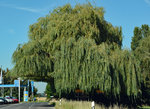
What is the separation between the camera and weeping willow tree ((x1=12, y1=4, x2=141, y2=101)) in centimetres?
2283

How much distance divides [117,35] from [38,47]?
9544mm

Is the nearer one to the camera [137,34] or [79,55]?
[79,55]

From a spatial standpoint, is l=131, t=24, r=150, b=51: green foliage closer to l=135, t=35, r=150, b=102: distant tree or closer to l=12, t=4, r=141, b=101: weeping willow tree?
l=12, t=4, r=141, b=101: weeping willow tree

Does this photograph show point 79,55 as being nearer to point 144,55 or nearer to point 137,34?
point 144,55

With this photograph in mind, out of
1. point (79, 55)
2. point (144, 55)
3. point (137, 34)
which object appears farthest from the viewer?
point (137, 34)

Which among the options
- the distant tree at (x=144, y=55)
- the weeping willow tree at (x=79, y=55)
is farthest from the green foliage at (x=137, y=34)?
the distant tree at (x=144, y=55)

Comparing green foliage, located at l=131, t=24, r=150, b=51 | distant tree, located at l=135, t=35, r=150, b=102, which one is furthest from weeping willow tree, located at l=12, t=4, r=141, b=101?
green foliage, located at l=131, t=24, r=150, b=51

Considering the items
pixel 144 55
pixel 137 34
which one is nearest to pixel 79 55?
pixel 144 55

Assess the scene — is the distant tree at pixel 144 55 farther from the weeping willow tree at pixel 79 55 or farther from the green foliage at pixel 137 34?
the green foliage at pixel 137 34

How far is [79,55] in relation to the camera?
23.3 metres

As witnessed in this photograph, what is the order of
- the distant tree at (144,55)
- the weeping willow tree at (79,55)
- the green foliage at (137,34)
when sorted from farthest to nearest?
the green foliage at (137,34) < the distant tree at (144,55) < the weeping willow tree at (79,55)

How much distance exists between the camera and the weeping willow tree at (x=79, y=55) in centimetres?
2283

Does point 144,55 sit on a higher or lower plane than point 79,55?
higher

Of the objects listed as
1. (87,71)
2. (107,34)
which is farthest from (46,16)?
(87,71)
